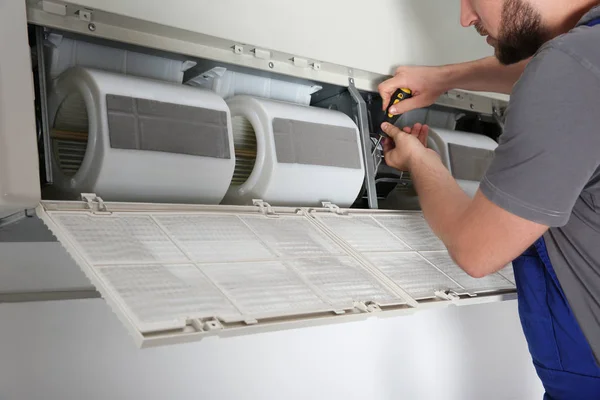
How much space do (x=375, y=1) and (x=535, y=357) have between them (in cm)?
88

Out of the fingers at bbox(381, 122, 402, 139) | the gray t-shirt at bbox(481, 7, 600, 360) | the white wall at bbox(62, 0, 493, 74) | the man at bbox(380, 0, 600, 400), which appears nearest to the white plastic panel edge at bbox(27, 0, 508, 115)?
the white wall at bbox(62, 0, 493, 74)

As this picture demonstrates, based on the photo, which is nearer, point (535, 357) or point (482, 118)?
point (535, 357)

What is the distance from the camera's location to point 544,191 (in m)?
0.83

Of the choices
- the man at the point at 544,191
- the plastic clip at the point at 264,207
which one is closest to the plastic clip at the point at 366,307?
the man at the point at 544,191

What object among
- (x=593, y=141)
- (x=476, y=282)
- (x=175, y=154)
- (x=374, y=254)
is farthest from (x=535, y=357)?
(x=175, y=154)

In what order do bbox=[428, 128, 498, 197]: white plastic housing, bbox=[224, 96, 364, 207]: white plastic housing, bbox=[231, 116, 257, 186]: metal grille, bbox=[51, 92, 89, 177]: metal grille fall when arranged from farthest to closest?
bbox=[428, 128, 498, 197]: white plastic housing, bbox=[231, 116, 257, 186]: metal grille, bbox=[224, 96, 364, 207]: white plastic housing, bbox=[51, 92, 89, 177]: metal grille

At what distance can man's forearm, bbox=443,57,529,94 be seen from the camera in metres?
1.45

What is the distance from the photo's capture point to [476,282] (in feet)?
4.14

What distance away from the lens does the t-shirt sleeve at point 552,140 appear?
0.82 metres

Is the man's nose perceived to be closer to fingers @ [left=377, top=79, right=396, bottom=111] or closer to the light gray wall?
fingers @ [left=377, top=79, right=396, bottom=111]

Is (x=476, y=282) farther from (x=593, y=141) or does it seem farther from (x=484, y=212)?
(x=593, y=141)

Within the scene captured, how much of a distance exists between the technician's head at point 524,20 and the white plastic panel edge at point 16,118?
2.59 ft

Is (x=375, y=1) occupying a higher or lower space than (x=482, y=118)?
higher

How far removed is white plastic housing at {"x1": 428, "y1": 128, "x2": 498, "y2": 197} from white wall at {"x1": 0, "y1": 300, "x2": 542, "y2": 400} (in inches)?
22.0
